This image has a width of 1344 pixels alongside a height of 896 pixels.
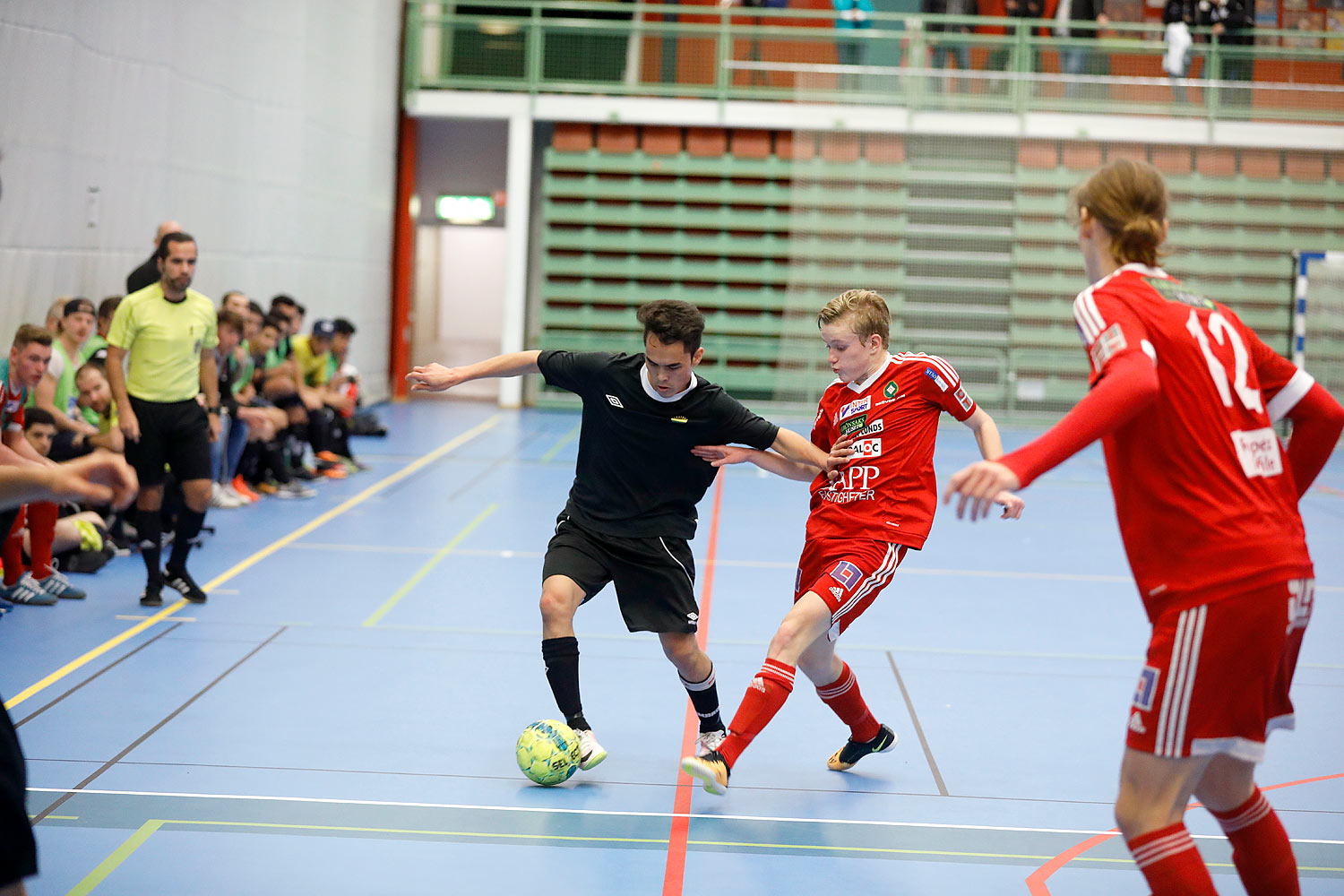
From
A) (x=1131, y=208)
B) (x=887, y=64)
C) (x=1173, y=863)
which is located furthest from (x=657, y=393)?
(x=887, y=64)

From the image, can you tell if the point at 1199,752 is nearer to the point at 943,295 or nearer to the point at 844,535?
the point at 844,535

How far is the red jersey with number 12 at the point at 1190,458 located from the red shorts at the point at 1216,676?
4cm

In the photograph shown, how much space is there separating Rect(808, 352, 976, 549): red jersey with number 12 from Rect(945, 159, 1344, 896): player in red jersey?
5.54ft

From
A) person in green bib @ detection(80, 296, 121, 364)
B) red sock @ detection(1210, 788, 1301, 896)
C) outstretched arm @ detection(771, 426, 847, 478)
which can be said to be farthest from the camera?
person in green bib @ detection(80, 296, 121, 364)

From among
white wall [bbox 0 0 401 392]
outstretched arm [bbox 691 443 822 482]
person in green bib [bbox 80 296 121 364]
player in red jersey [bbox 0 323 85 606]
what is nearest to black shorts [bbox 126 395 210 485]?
player in red jersey [bbox 0 323 85 606]

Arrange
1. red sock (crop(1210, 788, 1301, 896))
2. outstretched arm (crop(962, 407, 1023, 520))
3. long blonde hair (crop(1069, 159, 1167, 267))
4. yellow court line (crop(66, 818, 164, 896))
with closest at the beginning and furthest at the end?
long blonde hair (crop(1069, 159, 1167, 267))
red sock (crop(1210, 788, 1301, 896))
yellow court line (crop(66, 818, 164, 896))
outstretched arm (crop(962, 407, 1023, 520))

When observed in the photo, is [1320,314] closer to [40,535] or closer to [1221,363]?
[40,535]

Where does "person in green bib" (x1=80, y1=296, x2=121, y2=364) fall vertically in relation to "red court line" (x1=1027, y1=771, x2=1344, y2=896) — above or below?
above

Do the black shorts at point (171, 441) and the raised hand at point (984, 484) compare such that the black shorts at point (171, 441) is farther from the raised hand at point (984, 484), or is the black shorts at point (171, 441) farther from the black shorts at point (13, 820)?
the raised hand at point (984, 484)

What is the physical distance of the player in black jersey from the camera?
4.46m

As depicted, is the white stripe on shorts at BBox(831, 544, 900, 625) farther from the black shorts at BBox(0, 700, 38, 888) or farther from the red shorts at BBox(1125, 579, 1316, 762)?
the black shorts at BBox(0, 700, 38, 888)

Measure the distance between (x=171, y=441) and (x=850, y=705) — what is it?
441 cm

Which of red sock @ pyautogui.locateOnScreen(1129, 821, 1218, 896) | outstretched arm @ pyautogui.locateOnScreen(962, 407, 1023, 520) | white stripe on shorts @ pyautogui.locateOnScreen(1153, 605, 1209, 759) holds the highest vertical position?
outstretched arm @ pyautogui.locateOnScreen(962, 407, 1023, 520)

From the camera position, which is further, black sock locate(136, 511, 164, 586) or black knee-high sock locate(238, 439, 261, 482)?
black knee-high sock locate(238, 439, 261, 482)
